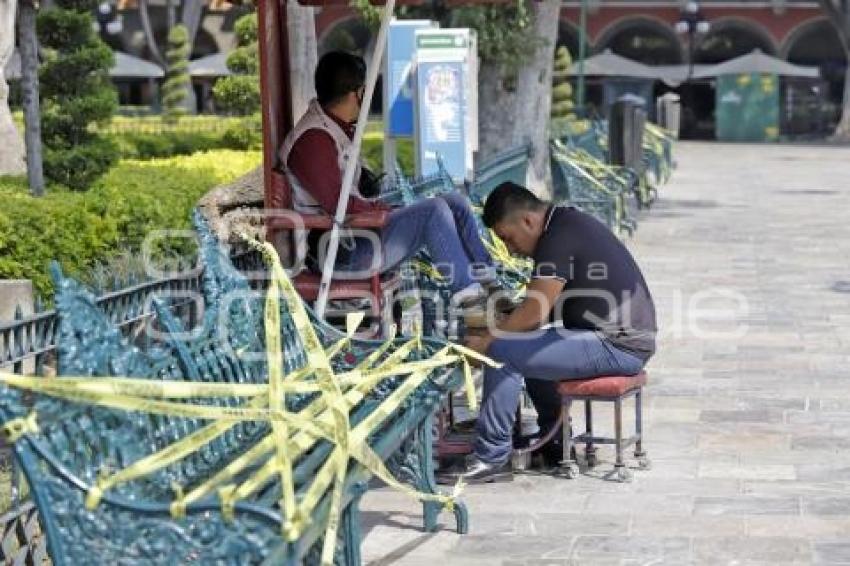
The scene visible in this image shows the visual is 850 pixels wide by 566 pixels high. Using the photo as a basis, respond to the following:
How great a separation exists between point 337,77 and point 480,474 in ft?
7.17

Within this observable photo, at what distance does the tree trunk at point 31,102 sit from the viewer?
13.9 metres

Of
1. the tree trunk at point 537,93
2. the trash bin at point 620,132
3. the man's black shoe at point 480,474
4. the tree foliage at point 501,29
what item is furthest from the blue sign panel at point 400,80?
the man's black shoe at point 480,474

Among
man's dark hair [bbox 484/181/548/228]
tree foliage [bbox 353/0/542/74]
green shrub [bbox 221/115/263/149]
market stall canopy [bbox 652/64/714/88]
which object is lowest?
market stall canopy [bbox 652/64/714/88]

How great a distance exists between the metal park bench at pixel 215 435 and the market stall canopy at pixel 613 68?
1669 inches

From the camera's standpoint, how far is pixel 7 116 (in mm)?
16969

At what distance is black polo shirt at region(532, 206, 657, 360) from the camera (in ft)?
22.4

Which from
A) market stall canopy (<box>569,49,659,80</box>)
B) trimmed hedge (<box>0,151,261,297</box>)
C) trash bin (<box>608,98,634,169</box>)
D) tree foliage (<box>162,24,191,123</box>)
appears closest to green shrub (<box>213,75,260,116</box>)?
trash bin (<box>608,98,634,169</box>)

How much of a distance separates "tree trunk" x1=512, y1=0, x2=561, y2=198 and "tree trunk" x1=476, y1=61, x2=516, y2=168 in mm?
106

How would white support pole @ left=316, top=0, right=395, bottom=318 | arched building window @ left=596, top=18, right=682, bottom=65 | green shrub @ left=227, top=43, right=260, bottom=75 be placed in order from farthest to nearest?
arched building window @ left=596, top=18, right=682, bottom=65, green shrub @ left=227, top=43, right=260, bottom=75, white support pole @ left=316, top=0, right=395, bottom=318

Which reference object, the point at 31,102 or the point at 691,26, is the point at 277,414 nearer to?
the point at 31,102

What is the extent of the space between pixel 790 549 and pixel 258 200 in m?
4.39

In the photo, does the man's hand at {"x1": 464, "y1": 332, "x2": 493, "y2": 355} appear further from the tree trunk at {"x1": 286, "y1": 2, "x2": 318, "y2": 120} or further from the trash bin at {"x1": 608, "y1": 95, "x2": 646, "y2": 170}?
the trash bin at {"x1": 608, "y1": 95, "x2": 646, "y2": 170}

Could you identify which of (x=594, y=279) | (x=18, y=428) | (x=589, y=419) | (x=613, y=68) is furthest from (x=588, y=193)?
(x=613, y=68)

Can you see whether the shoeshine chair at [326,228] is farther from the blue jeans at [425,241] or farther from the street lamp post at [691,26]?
the street lamp post at [691,26]
